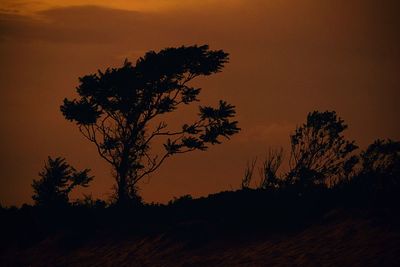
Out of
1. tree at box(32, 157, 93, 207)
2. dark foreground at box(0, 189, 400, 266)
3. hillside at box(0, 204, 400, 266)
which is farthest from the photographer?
tree at box(32, 157, 93, 207)

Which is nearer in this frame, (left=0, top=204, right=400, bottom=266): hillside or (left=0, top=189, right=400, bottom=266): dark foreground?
(left=0, top=204, right=400, bottom=266): hillside

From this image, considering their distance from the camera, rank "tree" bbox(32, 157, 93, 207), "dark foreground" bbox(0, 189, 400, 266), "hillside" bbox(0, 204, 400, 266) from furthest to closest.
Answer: "tree" bbox(32, 157, 93, 207) < "dark foreground" bbox(0, 189, 400, 266) < "hillside" bbox(0, 204, 400, 266)

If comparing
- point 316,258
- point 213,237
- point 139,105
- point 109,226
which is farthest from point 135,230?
point 139,105

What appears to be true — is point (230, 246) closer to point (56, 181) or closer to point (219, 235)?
point (219, 235)

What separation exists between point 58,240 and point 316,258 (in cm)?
1232

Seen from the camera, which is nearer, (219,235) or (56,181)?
(219,235)

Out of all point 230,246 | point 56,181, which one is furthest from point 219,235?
point 56,181

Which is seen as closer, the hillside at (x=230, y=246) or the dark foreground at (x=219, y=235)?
the hillside at (x=230, y=246)

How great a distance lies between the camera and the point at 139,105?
3631cm

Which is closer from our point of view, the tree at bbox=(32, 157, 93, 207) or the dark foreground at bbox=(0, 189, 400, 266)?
the dark foreground at bbox=(0, 189, 400, 266)

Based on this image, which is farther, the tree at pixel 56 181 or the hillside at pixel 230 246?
the tree at pixel 56 181

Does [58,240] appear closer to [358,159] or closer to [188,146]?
[188,146]

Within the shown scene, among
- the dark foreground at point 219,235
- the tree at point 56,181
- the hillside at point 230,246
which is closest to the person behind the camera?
the hillside at point 230,246

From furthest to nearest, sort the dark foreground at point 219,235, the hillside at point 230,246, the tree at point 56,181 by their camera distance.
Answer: the tree at point 56,181 → the dark foreground at point 219,235 → the hillside at point 230,246
